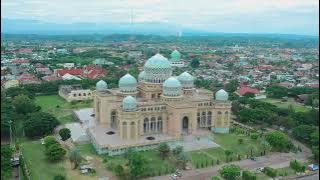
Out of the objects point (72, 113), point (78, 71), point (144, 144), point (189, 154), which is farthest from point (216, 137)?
point (78, 71)

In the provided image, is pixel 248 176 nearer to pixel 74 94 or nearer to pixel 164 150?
pixel 164 150

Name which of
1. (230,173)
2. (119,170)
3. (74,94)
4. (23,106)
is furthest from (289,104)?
(23,106)

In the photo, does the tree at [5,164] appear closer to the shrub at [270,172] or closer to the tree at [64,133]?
the tree at [64,133]

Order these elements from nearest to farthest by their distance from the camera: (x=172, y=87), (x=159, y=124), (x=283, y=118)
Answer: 1. (x=172, y=87)
2. (x=159, y=124)
3. (x=283, y=118)

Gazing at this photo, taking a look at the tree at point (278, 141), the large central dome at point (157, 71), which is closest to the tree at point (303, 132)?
the tree at point (278, 141)

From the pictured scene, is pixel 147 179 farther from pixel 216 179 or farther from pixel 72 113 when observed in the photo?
pixel 72 113

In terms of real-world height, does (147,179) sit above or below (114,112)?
below
